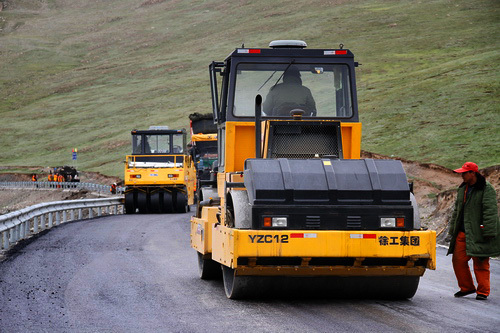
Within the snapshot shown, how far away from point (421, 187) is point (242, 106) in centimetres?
1876

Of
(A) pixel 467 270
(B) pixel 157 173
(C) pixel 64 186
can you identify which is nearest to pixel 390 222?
(A) pixel 467 270

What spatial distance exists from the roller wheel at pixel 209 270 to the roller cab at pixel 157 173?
66.3ft

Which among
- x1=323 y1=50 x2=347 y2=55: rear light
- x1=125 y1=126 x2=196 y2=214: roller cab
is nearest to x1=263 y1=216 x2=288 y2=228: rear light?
x1=323 y1=50 x2=347 y2=55: rear light

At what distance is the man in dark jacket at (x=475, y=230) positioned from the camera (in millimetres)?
9969

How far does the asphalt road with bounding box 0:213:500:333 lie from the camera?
8.16 meters

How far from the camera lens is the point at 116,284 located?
444 inches

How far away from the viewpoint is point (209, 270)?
11.8m

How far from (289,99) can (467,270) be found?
10.6 feet

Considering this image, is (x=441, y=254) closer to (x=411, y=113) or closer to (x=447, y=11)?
(x=411, y=113)

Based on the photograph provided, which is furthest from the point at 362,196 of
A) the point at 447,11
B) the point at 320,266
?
the point at 447,11

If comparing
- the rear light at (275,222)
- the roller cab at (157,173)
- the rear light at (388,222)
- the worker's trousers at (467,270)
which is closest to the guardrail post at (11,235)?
the rear light at (275,222)

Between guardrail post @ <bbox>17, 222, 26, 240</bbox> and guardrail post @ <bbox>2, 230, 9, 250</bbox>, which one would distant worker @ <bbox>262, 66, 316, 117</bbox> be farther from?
guardrail post @ <bbox>17, 222, 26, 240</bbox>

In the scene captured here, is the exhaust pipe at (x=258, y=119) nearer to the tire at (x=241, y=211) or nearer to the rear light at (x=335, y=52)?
the tire at (x=241, y=211)

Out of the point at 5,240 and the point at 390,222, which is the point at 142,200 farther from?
the point at 390,222
